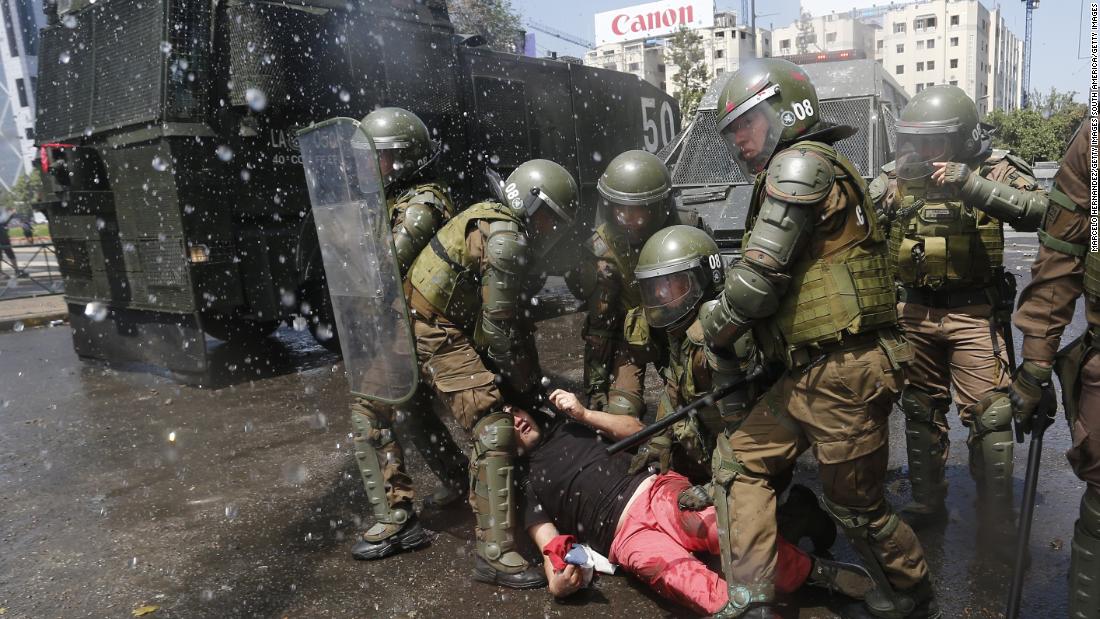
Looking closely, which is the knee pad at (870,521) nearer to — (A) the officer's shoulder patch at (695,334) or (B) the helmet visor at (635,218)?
(A) the officer's shoulder patch at (695,334)

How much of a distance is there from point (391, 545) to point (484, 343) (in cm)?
100

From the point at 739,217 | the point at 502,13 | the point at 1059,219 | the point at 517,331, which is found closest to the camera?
the point at 1059,219

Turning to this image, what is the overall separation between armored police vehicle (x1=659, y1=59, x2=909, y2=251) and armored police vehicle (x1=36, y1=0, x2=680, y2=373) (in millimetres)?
2292

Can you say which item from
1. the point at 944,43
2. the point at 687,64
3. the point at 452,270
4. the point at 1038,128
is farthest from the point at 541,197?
the point at 944,43

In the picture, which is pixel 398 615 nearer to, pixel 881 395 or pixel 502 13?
pixel 881 395

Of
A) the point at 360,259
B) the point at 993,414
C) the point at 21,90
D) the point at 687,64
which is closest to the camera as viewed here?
the point at 993,414

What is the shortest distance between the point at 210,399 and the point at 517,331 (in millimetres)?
4115

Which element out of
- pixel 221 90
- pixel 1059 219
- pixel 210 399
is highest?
pixel 221 90

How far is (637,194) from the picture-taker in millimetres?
3859

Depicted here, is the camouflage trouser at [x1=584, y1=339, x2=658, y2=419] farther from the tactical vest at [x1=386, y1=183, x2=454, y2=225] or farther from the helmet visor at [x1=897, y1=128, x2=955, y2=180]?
the helmet visor at [x1=897, y1=128, x2=955, y2=180]

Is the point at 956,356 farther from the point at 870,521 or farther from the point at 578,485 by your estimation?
the point at 578,485

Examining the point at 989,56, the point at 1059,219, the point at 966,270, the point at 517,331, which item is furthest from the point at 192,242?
the point at 989,56

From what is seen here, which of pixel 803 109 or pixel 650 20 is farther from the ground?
pixel 650 20

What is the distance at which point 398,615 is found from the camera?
3.13 m
